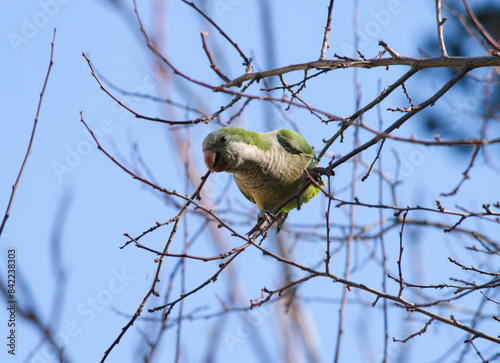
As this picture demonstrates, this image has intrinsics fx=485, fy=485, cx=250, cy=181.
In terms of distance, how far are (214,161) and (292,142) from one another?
913 mm

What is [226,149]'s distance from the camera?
462 centimetres

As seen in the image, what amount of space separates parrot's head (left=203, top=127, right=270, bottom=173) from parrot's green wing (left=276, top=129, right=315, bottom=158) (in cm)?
48

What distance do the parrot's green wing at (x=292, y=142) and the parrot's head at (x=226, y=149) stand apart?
483 mm

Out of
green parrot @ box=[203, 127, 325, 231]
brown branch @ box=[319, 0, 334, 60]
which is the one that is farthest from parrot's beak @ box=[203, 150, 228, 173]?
brown branch @ box=[319, 0, 334, 60]

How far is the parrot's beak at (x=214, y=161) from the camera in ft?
15.1

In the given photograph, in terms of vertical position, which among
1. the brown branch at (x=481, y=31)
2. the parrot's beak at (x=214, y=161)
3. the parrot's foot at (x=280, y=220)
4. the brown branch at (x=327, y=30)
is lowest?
the brown branch at (x=481, y=31)

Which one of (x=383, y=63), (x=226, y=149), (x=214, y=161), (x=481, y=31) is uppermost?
(x=383, y=63)

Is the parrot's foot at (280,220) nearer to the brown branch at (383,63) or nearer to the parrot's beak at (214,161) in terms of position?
the parrot's beak at (214,161)

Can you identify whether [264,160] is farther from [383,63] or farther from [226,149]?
[383,63]

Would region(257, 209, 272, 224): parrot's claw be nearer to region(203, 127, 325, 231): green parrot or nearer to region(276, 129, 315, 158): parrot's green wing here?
region(203, 127, 325, 231): green parrot

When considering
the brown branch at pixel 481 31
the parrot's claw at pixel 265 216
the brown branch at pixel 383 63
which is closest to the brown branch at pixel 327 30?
the brown branch at pixel 383 63

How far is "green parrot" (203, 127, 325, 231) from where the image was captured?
465 cm

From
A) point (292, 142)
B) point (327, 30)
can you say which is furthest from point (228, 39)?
point (292, 142)

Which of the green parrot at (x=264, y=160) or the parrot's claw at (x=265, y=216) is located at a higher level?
the green parrot at (x=264, y=160)
